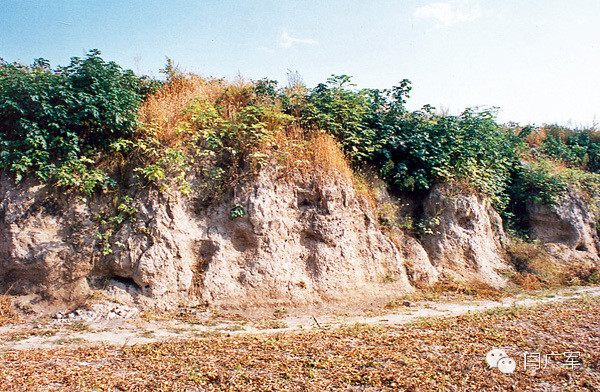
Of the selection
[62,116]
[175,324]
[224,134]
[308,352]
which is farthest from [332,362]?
[62,116]

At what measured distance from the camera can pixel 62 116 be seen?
7.83 m

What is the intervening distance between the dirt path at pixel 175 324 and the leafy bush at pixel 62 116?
105 inches

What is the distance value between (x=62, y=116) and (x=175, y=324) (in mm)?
4681

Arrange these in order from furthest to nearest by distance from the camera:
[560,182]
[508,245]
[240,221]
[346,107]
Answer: [560,182]
[508,245]
[346,107]
[240,221]

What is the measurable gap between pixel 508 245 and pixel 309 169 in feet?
21.9

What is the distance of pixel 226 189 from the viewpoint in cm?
882

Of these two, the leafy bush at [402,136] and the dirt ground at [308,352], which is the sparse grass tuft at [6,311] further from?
the leafy bush at [402,136]

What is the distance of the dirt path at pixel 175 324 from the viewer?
577cm

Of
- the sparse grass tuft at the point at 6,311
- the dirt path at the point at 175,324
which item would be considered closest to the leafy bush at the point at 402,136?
the dirt path at the point at 175,324

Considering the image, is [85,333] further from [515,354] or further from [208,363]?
[515,354]

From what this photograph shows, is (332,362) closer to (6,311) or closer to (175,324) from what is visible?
(175,324)

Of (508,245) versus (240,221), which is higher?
(240,221)

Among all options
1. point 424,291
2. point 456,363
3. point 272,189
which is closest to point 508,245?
point 424,291

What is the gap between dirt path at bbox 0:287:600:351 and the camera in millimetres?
5773
